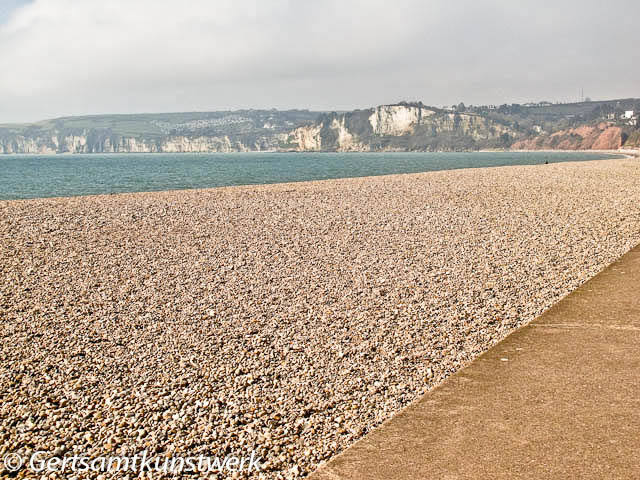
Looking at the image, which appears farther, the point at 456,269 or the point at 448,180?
the point at 448,180

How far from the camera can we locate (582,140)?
6526 inches

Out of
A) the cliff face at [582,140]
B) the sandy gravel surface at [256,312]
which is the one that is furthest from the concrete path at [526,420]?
the cliff face at [582,140]

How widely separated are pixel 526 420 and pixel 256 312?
3.44m

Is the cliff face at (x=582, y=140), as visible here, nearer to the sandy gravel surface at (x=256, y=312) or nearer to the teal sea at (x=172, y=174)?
the teal sea at (x=172, y=174)

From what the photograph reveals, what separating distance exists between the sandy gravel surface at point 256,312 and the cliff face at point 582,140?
156 metres

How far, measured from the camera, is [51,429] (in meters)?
3.85

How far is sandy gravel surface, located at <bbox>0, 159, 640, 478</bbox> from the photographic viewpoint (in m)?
3.93

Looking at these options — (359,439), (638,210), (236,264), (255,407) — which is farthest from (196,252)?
(638,210)

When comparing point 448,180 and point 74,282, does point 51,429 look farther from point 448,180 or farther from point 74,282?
point 448,180

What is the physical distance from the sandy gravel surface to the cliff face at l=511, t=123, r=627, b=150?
156 m

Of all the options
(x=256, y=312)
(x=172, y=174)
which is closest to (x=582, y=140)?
(x=172, y=174)

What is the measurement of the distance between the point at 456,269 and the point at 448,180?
13.4m

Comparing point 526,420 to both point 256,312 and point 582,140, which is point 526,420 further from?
point 582,140

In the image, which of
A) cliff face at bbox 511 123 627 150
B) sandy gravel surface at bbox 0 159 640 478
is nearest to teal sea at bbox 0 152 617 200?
sandy gravel surface at bbox 0 159 640 478
